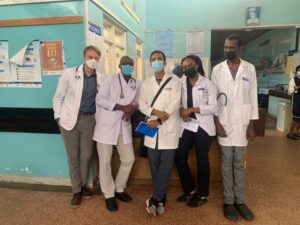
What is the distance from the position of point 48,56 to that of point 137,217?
1918 millimetres

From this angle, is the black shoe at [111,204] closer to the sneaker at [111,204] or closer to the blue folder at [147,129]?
the sneaker at [111,204]

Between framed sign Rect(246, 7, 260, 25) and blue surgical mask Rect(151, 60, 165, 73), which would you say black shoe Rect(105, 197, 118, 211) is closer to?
blue surgical mask Rect(151, 60, 165, 73)

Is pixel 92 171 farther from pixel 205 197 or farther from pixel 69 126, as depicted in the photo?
pixel 205 197

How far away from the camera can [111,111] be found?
2348mm

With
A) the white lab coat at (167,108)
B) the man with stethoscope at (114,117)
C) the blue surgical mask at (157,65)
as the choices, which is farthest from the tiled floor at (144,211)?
the blue surgical mask at (157,65)

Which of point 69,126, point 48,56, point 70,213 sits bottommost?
point 70,213

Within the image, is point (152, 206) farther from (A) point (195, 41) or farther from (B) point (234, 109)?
(A) point (195, 41)

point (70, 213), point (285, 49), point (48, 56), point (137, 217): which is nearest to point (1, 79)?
point (48, 56)

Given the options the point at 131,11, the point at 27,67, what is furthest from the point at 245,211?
the point at 131,11

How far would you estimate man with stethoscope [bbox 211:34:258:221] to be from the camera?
2.19 m

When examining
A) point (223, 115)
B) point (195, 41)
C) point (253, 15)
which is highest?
point (253, 15)

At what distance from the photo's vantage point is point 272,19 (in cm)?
562

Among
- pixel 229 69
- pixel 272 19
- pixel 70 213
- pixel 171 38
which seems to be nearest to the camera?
pixel 229 69

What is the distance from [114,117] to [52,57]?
1043 millimetres
